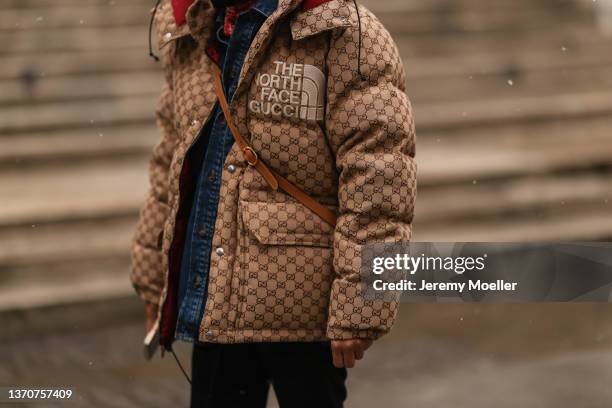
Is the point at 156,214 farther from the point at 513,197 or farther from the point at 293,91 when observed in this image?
the point at 513,197

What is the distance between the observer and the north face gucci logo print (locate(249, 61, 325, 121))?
256 cm

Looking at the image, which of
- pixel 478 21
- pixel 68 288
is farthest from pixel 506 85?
pixel 68 288

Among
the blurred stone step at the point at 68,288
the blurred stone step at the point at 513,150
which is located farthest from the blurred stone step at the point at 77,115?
the blurred stone step at the point at 513,150

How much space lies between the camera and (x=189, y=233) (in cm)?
271

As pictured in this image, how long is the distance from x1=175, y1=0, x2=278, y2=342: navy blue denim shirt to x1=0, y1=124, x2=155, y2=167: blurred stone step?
419 cm

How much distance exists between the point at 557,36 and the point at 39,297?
5099 mm

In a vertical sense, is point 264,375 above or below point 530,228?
above

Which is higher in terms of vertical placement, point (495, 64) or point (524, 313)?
point (495, 64)

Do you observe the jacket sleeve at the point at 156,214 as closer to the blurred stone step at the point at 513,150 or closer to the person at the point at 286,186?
the person at the point at 286,186

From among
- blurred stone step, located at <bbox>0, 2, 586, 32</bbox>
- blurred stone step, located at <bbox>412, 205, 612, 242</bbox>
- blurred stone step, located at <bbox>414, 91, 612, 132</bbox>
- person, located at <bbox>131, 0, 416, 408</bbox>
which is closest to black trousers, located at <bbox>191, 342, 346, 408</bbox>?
person, located at <bbox>131, 0, 416, 408</bbox>

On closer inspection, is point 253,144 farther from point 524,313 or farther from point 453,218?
point 453,218

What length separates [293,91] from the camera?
2561mm

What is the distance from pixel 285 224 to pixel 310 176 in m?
0.13

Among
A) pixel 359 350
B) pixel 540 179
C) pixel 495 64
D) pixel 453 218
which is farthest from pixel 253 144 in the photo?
pixel 495 64
